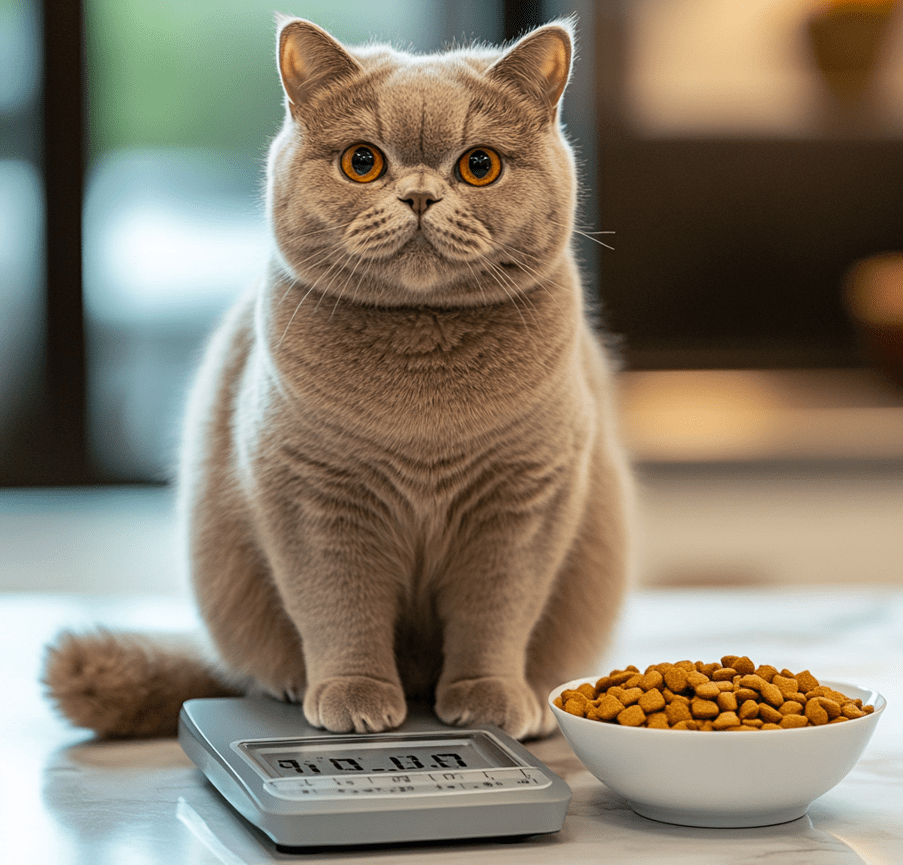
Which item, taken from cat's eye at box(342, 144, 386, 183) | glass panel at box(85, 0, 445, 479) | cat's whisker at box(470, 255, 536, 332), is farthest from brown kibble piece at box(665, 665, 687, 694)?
glass panel at box(85, 0, 445, 479)

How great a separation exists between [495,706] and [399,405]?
0.29m

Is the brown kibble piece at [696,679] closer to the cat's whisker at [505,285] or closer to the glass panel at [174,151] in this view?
the cat's whisker at [505,285]

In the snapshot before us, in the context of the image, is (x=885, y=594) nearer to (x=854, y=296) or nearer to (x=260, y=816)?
(x=260, y=816)

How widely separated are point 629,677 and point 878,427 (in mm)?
2274

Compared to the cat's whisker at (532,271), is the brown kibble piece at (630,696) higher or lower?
lower

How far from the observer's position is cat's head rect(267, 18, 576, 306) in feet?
3.06

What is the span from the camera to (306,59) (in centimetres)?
101

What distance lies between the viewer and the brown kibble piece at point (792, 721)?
29.1 inches

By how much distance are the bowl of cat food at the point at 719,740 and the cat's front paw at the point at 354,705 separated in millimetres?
220

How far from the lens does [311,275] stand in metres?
A: 0.99

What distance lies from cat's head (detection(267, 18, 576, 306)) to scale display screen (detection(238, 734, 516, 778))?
380mm

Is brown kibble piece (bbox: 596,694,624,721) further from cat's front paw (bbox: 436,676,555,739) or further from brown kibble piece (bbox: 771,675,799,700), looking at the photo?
cat's front paw (bbox: 436,676,555,739)

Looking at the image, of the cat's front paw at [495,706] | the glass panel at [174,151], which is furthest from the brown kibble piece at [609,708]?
the glass panel at [174,151]

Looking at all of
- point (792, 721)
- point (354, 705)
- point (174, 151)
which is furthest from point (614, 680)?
point (174, 151)
